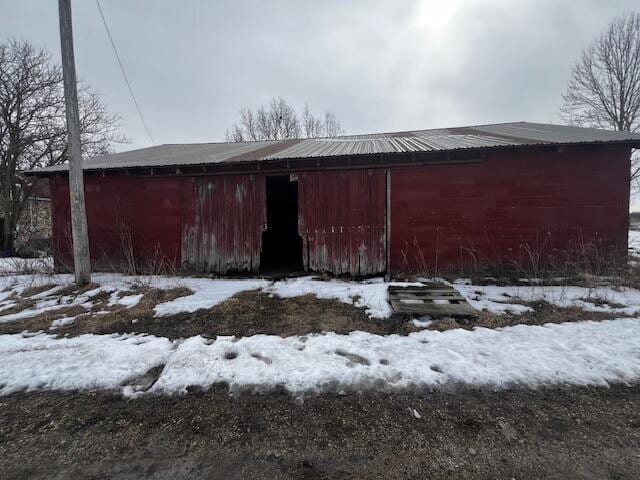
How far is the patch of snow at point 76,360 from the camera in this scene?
2.70 m

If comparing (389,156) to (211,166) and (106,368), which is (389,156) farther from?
(106,368)

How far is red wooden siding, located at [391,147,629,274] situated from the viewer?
6.18 m

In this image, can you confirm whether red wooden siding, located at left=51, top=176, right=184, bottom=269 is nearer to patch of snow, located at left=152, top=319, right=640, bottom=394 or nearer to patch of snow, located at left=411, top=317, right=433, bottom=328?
patch of snow, located at left=152, top=319, right=640, bottom=394

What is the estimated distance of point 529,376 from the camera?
265 centimetres

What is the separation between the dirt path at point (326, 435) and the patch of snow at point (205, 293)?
222 cm

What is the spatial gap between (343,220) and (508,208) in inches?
143

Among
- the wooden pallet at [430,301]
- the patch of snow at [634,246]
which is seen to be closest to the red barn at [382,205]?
the wooden pallet at [430,301]

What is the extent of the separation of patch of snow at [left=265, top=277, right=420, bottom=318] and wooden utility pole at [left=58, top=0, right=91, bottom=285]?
3.83 m

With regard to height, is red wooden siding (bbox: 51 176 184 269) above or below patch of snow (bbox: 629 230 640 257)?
above

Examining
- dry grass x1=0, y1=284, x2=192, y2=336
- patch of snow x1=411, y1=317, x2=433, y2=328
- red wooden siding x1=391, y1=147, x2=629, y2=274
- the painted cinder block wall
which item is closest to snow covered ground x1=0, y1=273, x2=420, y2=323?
dry grass x1=0, y1=284, x2=192, y2=336

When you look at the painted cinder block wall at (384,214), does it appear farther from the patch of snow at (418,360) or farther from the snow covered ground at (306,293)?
the patch of snow at (418,360)

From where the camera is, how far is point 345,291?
5617mm

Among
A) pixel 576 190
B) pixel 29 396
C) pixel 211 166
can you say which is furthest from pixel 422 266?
pixel 29 396

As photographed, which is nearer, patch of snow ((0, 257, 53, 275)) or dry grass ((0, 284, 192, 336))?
dry grass ((0, 284, 192, 336))
